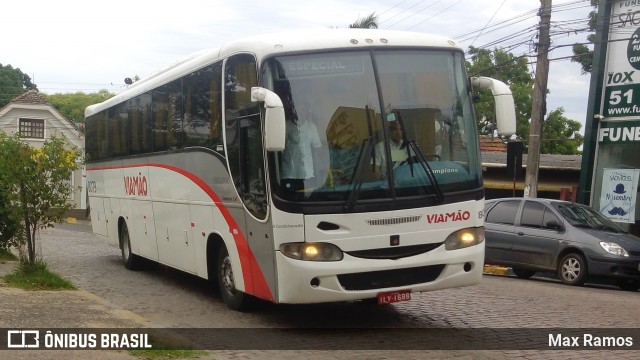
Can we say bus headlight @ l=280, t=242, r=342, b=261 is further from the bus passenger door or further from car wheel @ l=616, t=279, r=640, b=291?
car wheel @ l=616, t=279, r=640, b=291

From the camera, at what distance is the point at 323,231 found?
839 cm

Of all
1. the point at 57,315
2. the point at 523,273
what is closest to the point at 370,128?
the point at 57,315

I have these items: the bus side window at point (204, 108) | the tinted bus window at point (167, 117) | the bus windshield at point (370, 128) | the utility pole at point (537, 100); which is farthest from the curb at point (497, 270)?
the bus windshield at point (370, 128)

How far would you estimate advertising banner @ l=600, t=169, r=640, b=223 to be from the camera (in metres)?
19.9

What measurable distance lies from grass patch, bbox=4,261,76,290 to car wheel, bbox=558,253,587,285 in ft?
29.3

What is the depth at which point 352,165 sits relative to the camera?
27.9 ft

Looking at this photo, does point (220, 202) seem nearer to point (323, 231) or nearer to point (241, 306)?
point (241, 306)

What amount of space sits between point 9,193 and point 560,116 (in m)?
45.8

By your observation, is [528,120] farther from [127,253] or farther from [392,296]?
[392,296]

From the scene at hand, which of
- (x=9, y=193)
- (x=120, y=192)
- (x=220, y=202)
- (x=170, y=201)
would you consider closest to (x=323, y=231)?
(x=220, y=202)

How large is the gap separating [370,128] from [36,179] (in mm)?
5997

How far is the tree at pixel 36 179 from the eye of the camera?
39.4ft

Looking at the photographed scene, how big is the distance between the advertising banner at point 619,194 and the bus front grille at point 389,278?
12.7 metres

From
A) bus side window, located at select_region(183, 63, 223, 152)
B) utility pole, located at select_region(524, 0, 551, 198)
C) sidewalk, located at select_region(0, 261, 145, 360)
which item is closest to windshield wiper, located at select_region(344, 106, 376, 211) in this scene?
bus side window, located at select_region(183, 63, 223, 152)
